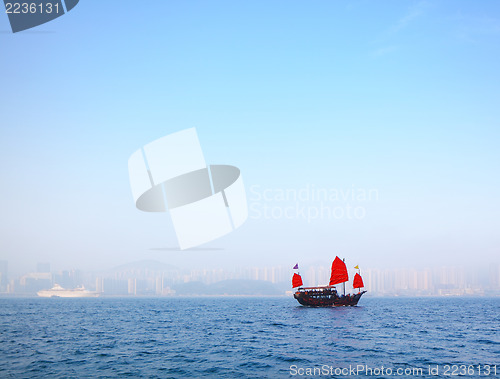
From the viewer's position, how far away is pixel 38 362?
32.7 metres

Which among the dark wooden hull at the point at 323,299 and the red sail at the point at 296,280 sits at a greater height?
the red sail at the point at 296,280

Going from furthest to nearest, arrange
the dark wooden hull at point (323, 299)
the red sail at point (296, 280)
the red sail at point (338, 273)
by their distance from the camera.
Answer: the red sail at point (296, 280) → the dark wooden hull at point (323, 299) → the red sail at point (338, 273)

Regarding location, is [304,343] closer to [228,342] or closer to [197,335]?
[228,342]

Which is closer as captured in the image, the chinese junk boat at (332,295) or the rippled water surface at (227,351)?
the rippled water surface at (227,351)

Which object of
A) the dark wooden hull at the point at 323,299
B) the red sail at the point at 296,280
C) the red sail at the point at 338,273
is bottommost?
the dark wooden hull at the point at 323,299

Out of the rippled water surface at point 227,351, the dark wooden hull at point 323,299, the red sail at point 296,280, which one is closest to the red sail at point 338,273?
the dark wooden hull at point 323,299

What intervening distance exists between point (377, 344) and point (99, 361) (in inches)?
1145

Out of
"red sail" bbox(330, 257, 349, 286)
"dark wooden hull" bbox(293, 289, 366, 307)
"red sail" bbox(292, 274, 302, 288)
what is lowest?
"dark wooden hull" bbox(293, 289, 366, 307)

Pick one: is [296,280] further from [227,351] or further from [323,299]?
[227,351]

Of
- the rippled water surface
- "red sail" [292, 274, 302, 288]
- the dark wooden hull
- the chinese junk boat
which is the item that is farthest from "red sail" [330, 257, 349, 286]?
the rippled water surface

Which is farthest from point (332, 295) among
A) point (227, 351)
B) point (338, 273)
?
point (227, 351)

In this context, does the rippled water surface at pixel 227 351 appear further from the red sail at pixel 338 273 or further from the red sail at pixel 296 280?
the red sail at pixel 296 280

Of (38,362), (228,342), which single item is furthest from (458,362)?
(38,362)

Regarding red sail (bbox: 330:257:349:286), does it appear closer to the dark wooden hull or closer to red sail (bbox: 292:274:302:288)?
the dark wooden hull
